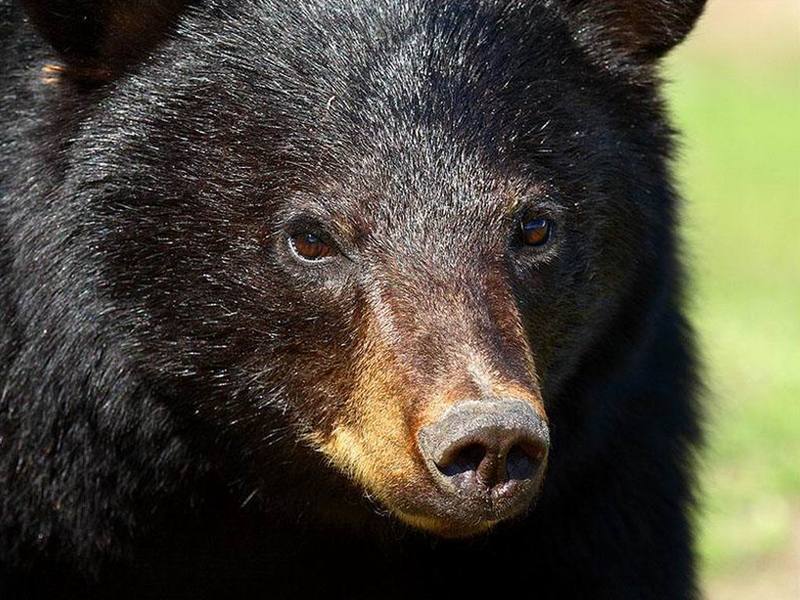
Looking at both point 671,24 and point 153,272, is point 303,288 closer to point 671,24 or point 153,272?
point 153,272

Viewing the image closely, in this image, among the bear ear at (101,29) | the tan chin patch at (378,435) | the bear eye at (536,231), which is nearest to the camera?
the tan chin patch at (378,435)

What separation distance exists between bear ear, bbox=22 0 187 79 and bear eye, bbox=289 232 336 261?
0.72m

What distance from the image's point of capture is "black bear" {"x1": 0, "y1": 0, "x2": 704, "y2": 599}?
13.6 feet

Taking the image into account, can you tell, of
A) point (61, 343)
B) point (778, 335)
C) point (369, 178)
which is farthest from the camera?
point (778, 335)

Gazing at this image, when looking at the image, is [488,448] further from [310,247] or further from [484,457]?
[310,247]

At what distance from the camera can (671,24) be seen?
4855 millimetres

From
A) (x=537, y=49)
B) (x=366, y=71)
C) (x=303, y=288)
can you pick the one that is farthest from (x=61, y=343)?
(x=537, y=49)

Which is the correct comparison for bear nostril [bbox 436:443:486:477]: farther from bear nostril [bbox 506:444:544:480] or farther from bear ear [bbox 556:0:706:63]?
bear ear [bbox 556:0:706:63]

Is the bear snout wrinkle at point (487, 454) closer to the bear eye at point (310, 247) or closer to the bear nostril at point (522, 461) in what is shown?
the bear nostril at point (522, 461)

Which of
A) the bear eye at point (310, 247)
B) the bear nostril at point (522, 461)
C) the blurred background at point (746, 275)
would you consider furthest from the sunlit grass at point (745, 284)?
the bear nostril at point (522, 461)

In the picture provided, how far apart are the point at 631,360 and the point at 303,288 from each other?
3.73 ft

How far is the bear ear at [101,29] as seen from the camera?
4.42m

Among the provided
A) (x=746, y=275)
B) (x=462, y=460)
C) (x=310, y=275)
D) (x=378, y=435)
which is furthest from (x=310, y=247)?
(x=746, y=275)

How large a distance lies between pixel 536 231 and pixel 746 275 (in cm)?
851
